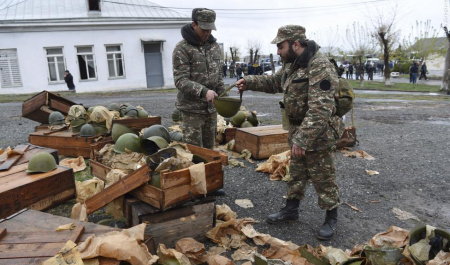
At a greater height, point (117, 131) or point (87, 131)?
point (117, 131)

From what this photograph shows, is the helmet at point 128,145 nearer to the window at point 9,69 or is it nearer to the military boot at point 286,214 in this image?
the military boot at point 286,214

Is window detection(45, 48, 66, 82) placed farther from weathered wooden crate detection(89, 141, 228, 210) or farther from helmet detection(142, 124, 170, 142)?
weathered wooden crate detection(89, 141, 228, 210)

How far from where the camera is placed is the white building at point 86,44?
2202 centimetres

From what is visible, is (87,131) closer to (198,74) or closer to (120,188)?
(198,74)

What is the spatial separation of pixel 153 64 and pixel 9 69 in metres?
9.32

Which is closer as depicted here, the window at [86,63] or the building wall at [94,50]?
the building wall at [94,50]

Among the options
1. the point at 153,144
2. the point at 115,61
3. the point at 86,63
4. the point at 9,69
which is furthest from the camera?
the point at 115,61

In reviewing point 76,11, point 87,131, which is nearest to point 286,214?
point 87,131

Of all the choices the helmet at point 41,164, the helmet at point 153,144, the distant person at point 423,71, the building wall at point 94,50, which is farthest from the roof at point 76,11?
the distant person at point 423,71

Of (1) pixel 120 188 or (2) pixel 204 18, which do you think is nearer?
(1) pixel 120 188

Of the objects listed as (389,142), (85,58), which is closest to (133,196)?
(389,142)

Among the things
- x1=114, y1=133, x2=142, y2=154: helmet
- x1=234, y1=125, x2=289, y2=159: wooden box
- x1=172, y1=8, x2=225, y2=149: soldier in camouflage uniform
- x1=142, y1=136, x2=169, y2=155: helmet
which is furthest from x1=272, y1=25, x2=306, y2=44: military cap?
x1=234, y1=125, x2=289, y2=159: wooden box

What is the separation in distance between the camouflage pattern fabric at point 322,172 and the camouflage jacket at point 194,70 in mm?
1402

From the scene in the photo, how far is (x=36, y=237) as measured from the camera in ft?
8.65
